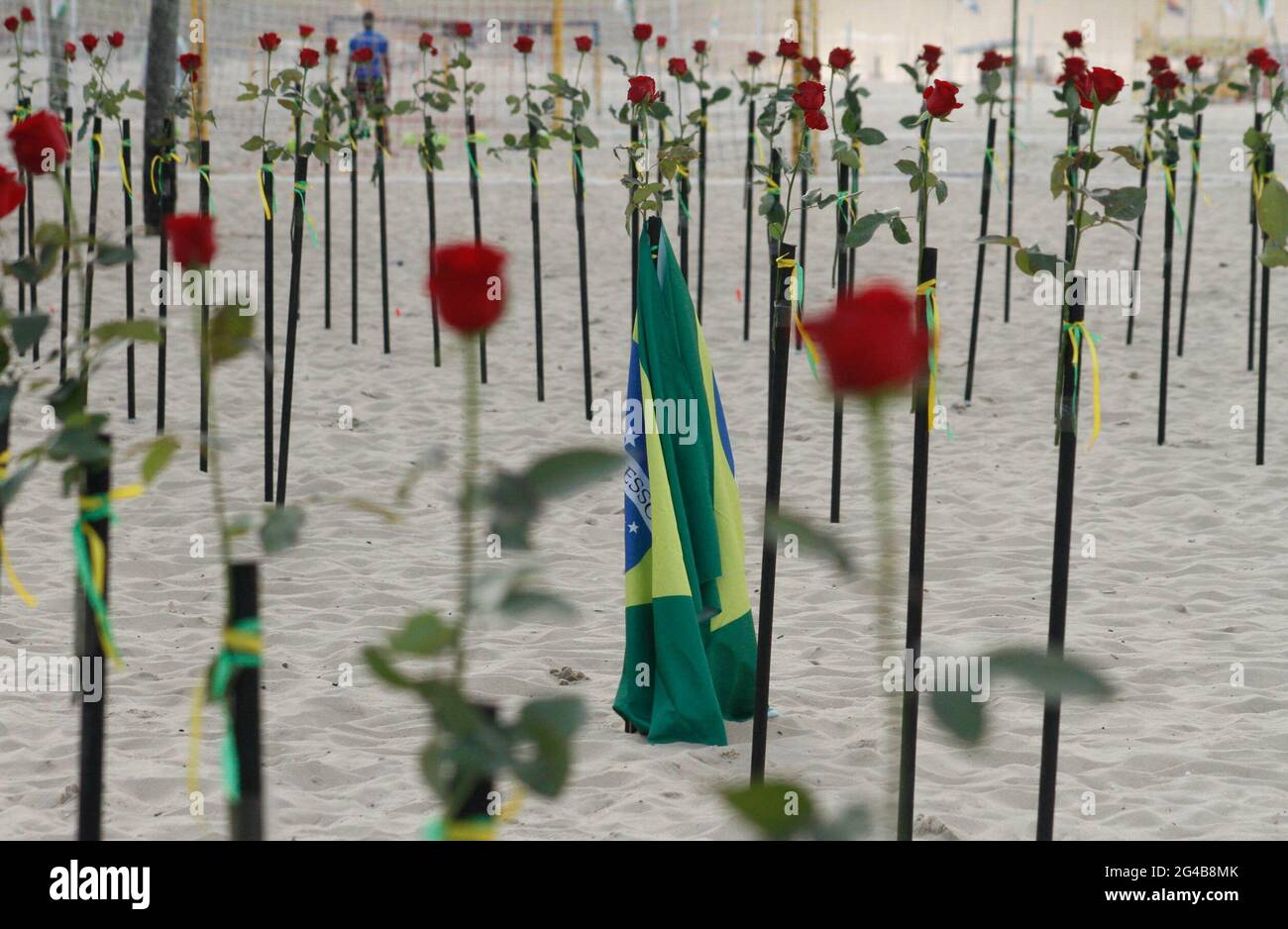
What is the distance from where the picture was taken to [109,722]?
2.36 metres

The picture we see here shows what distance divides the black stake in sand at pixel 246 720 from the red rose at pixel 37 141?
0.46 meters

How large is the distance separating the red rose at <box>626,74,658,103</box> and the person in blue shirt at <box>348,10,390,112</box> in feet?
7.63

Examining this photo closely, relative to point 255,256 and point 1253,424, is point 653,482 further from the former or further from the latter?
point 255,256

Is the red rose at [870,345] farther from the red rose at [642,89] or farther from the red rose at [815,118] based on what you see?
the red rose at [642,89]

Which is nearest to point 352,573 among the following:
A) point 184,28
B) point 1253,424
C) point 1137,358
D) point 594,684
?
point 594,684

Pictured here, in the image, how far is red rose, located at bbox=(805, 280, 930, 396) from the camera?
26.8 inches

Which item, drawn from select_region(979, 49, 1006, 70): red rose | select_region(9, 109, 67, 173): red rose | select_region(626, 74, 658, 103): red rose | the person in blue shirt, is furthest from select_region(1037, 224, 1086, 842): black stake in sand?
the person in blue shirt

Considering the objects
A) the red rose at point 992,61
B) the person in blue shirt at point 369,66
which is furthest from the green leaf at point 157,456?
the person in blue shirt at point 369,66

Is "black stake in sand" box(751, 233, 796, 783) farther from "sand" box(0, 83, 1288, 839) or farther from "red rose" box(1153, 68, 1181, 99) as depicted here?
"red rose" box(1153, 68, 1181, 99)

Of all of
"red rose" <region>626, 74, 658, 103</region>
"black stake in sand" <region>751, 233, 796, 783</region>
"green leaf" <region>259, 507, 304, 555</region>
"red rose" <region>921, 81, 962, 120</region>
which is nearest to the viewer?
"green leaf" <region>259, 507, 304, 555</region>

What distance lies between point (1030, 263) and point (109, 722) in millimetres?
1655

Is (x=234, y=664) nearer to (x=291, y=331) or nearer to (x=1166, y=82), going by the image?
(x=291, y=331)
